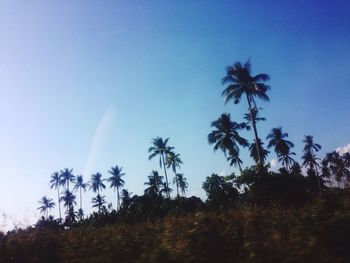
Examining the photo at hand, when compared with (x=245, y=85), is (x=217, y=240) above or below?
below

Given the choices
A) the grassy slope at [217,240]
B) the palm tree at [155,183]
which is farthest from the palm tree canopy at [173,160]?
the grassy slope at [217,240]

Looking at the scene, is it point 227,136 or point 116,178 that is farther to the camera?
point 116,178

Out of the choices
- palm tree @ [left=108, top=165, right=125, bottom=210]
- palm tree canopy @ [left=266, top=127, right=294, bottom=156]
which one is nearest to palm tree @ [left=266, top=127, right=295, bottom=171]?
palm tree canopy @ [left=266, top=127, right=294, bottom=156]

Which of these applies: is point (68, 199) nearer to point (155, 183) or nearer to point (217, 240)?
point (155, 183)

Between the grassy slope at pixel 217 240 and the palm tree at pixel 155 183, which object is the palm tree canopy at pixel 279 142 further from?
the grassy slope at pixel 217 240

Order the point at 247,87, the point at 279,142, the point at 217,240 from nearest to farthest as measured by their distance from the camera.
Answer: the point at 217,240
the point at 247,87
the point at 279,142

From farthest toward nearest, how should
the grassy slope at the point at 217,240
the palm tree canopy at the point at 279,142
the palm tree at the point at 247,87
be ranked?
1. the palm tree canopy at the point at 279,142
2. the palm tree at the point at 247,87
3. the grassy slope at the point at 217,240

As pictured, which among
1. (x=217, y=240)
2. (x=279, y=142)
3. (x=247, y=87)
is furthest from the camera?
(x=279, y=142)

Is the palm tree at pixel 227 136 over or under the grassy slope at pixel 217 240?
over

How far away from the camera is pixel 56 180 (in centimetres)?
10594

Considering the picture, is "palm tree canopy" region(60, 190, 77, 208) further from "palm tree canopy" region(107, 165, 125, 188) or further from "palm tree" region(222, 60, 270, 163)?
"palm tree" region(222, 60, 270, 163)

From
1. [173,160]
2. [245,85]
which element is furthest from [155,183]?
[245,85]

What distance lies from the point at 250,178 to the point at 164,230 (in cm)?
2184

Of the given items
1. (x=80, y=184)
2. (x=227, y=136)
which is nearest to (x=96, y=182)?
(x=80, y=184)
